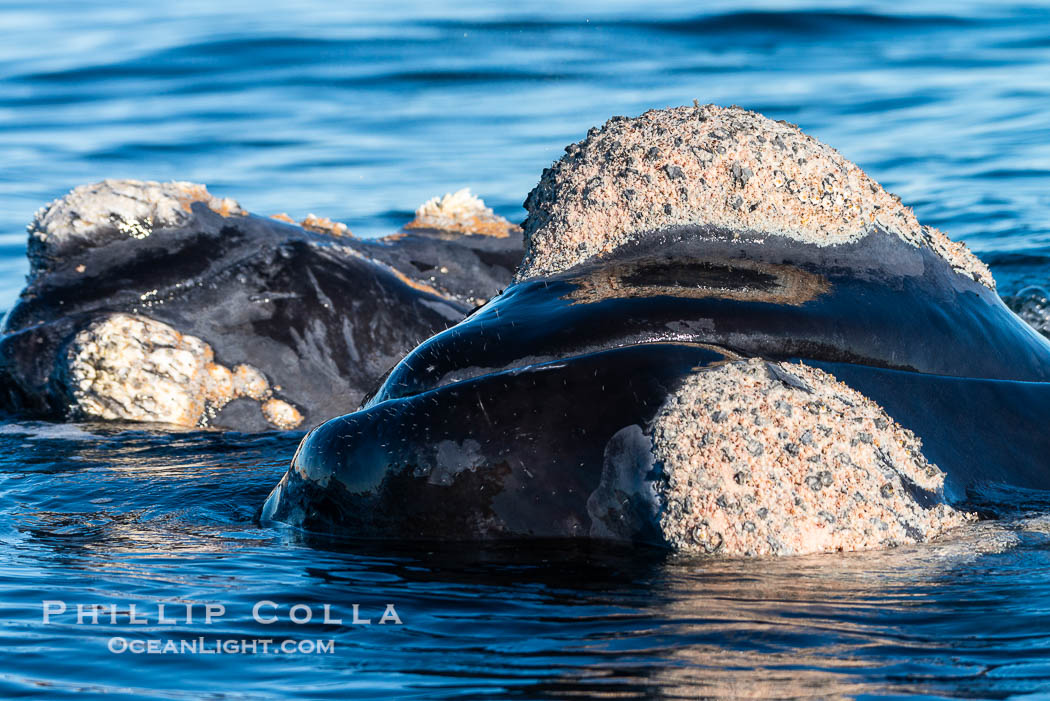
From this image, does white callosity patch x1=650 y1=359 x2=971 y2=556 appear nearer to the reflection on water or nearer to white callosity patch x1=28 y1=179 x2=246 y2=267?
the reflection on water

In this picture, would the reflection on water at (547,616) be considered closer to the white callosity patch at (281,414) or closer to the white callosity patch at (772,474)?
the white callosity patch at (772,474)

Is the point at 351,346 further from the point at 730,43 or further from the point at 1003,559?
the point at 730,43

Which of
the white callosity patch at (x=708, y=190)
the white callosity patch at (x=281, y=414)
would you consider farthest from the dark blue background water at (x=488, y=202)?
the white callosity patch at (x=708, y=190)

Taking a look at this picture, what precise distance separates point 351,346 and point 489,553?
3294 millimetres

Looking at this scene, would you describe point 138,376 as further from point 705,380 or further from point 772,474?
point 772,474

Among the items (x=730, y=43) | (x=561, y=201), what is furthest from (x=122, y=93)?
(x=561, y=201)

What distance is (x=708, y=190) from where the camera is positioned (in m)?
4.19

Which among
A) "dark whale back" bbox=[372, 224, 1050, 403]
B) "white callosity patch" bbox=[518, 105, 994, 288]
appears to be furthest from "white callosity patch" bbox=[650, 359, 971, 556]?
"white callosity patch" bbox=[518, 105, 994, 288]

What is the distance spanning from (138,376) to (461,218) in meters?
2.37

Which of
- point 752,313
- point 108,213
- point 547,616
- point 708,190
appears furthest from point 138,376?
point 547,616

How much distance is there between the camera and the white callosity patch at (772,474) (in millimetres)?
3480

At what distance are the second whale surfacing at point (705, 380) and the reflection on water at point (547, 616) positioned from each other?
10 centimetres

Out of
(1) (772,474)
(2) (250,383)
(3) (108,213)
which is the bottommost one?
(1) (772,474)

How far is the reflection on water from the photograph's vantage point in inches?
111
